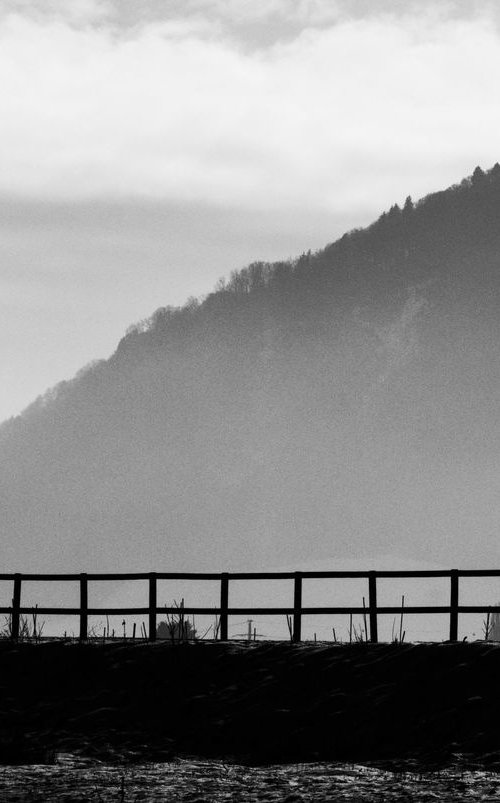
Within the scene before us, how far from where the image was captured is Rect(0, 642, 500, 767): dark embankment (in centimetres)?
1700

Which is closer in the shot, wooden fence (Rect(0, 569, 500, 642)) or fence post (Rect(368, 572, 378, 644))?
wooden fence (Rect(0, 569, 500, 642))

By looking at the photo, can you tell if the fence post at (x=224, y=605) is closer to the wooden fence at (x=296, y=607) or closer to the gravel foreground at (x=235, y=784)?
the wooden fence at (x=296, y=607)

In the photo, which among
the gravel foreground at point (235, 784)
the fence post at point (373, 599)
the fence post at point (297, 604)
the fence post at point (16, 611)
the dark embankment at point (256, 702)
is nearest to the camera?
the gravel foreground at point (235, 784)

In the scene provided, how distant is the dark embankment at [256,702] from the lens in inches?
669

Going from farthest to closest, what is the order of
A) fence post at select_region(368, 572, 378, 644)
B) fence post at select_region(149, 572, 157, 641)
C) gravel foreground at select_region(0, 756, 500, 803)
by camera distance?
1. fence post at select_region(149, 572, 157, 641)
2. fence post at select_region(368, 572, 378, 644)
3. gravel foreground at select_region(0, 756, 500, 803)

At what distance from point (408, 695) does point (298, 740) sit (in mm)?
1885

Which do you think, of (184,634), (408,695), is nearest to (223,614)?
(184,634)

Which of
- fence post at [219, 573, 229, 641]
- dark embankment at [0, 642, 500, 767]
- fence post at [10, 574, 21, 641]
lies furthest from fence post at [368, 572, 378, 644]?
fence post at [10, 574, 21, 641]

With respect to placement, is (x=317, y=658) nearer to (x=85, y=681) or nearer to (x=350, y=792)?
(x=85, y=681)

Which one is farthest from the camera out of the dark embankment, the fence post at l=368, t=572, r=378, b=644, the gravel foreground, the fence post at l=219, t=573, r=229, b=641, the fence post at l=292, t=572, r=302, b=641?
the fence post at l=219, t=573, r=229, b=641

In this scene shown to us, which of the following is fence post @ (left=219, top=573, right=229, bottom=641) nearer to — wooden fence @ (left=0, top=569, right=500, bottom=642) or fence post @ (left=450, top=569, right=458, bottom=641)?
wooden fence @ (left=0, top=569, right=500, bottom=642)

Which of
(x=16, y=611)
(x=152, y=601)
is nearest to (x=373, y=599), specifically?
(x=152, y=601)

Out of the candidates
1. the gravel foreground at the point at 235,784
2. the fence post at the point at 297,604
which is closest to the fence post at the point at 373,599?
the fence post at the point at 297,604

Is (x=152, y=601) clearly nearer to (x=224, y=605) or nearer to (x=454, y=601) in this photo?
(x=224, y=605)
